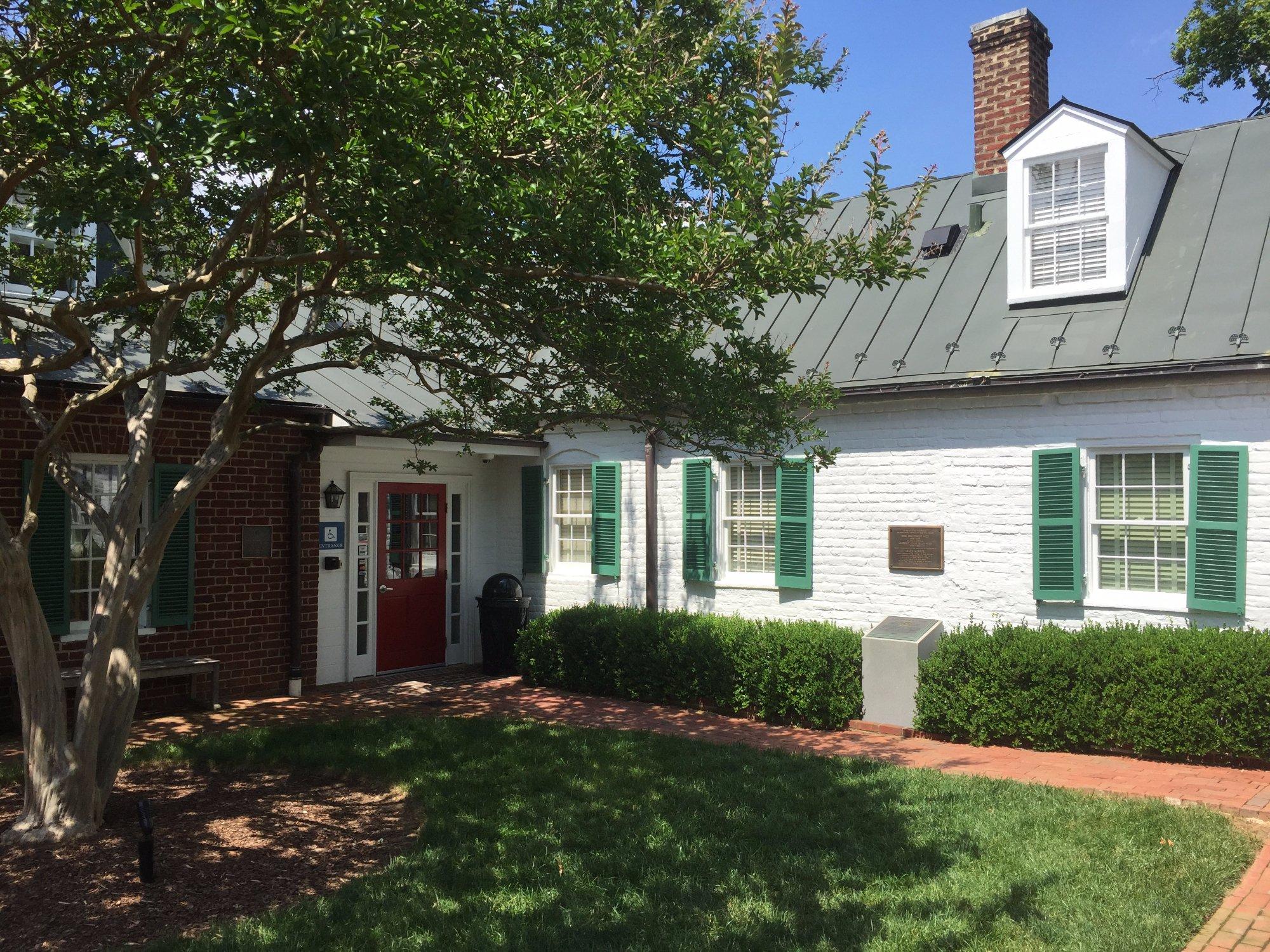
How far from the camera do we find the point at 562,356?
23.1ft

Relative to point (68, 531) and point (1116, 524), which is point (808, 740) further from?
point (68, 531)

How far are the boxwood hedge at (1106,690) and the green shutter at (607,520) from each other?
14.9ft

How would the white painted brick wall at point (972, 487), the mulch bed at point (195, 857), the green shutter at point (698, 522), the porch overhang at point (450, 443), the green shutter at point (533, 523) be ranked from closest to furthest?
the mulch bed at point (195, 857) → the white painted brick wall at point (972, 487) → the porch overhang at point (450, 443) → the green shutter at point (698, 522) → the green shutter at point (533, 523)

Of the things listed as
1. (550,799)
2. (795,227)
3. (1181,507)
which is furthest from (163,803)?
(1181,507)

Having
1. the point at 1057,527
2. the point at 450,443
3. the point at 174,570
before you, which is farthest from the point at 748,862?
the point at 450,443

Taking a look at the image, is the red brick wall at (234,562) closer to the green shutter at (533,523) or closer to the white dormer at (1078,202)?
the green shutter at (533,523)

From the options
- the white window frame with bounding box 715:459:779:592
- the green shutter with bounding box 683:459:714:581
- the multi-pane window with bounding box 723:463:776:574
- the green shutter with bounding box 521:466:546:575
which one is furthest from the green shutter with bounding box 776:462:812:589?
the green shutter with bounding box 521:466:546:575

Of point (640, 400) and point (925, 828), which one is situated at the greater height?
point (640, 400)

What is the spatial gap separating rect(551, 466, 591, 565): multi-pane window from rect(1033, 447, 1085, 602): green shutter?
5.69 m

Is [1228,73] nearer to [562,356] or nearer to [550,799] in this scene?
[562,356]

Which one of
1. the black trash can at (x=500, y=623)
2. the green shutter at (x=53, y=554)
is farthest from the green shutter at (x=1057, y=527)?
the green shutter at (x=53, y=554)

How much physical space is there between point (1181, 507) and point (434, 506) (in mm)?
8264

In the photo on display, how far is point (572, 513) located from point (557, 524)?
0.27 m

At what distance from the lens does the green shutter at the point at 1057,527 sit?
→ 898 centimetres
